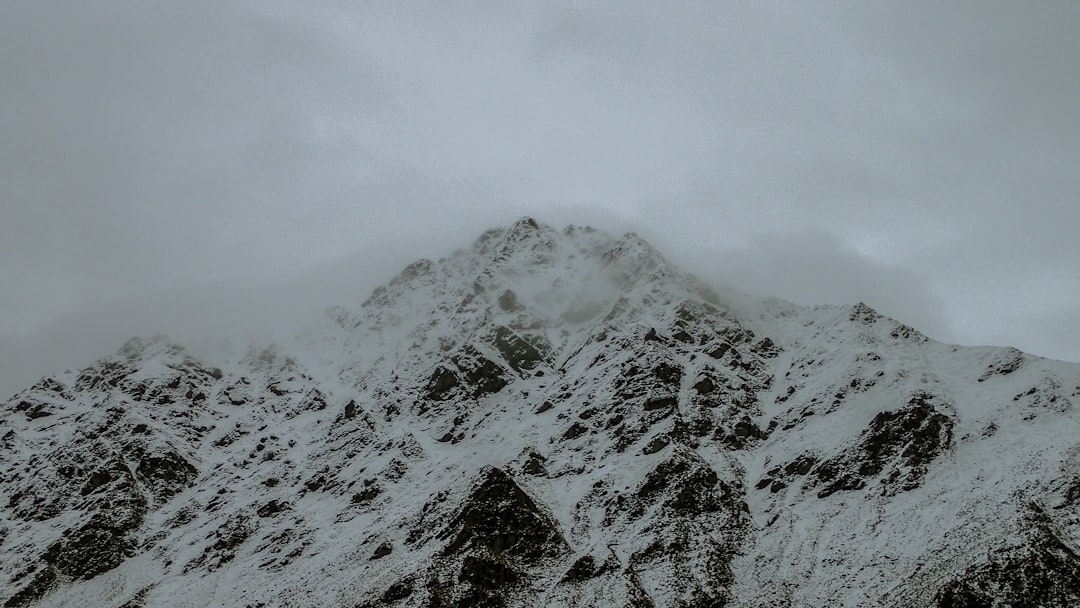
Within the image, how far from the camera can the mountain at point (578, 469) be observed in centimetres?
7394

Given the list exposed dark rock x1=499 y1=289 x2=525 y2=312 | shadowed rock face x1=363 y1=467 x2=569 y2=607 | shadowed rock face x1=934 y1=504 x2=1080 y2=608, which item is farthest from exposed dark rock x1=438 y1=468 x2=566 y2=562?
exposed dark rock x1=499 y1=289 x2=525 y2=312

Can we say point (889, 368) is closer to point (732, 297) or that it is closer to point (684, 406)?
point (684, 406)

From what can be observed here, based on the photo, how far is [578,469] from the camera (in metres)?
99.8

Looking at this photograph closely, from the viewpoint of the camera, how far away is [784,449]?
96.6 m

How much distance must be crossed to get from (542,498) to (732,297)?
72.8 meters

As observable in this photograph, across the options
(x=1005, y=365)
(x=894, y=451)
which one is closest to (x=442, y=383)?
(x=894, y=451)

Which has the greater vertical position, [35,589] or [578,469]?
[578,469]

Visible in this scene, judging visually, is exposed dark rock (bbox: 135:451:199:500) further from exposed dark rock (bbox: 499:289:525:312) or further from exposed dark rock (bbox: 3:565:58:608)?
exposed dark rock (bbox: 499:289:525:312)

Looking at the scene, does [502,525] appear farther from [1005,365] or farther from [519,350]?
[1005,365]

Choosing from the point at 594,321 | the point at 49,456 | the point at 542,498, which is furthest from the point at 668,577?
the point at 49,456

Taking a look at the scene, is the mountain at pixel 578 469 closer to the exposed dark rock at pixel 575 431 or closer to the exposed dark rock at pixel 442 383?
the exposed dark rock at pixel 442 383

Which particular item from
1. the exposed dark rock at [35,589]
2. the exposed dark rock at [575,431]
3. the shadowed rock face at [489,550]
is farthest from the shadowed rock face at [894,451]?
the exposed dark rock at [35,589]

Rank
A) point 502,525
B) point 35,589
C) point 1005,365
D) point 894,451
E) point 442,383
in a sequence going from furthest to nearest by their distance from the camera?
point 442,383
point 1005,365
point 35,589
point 894,451
point 502,525

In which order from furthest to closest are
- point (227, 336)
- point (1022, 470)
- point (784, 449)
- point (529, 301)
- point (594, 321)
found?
point (227, 336) → point (529, 301) → point (594, 321) → point (784, 449) → point (1022, 470)
